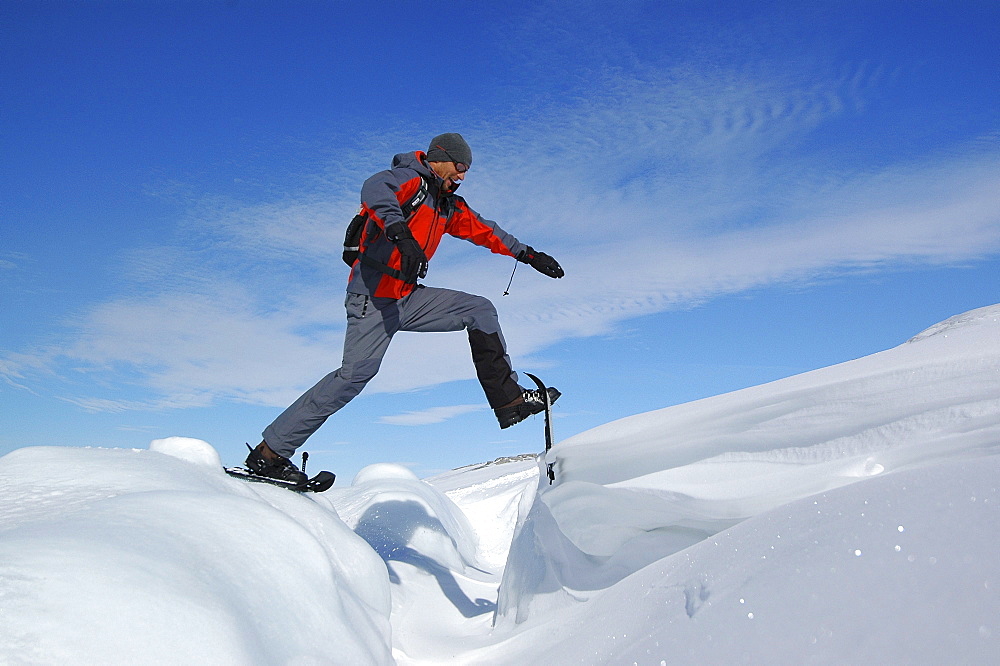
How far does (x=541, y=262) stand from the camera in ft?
14.8

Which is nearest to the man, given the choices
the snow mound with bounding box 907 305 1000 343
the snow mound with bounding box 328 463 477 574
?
the snow mound with bounding box 328 463 477 574

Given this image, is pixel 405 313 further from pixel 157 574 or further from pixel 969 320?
pixel 969 320

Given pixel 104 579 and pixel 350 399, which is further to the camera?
pixel 350 399

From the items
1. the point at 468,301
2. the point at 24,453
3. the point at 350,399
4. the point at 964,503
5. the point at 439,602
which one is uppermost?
the point at 468,301

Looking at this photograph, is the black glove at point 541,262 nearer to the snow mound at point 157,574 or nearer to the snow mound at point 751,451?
the snow mound at point 751,451

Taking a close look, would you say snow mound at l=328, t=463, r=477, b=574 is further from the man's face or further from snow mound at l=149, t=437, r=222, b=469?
the man's face

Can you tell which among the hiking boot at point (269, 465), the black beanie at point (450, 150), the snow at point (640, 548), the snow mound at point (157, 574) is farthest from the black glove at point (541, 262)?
the snow mound at point (157, 574)

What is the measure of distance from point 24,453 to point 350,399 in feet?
5.40

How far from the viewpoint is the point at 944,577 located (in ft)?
4.02

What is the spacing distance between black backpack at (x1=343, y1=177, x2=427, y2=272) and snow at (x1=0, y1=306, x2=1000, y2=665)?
1.41 meters

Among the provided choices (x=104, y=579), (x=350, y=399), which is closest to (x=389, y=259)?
(x=350, y=399)

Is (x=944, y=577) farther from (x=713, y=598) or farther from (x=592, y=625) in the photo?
(x=592, y=625)

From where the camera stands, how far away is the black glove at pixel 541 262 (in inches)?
177

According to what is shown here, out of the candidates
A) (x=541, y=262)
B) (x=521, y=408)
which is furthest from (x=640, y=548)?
(x=541, y=262)
